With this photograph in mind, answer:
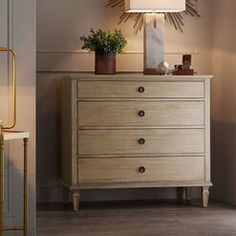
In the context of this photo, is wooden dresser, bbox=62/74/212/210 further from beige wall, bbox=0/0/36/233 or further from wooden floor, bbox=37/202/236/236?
A: beige wall, bbox=0/0/36/233

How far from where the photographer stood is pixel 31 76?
296cm

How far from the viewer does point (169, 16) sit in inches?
169

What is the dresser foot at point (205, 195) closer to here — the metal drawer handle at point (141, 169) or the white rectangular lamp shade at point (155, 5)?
the metal drawer handle at point (141, 169)

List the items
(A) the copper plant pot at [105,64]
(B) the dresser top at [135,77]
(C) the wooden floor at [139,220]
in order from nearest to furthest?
(C) the wooden floor at [139,220]
(B) the dresser top at [135,77]
(A) the copper plant pot at [105,64]

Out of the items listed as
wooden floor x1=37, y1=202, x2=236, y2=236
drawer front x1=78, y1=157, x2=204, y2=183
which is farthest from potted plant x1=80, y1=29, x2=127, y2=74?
wooden floor x1=37, y1=202, x2=236, y2=236

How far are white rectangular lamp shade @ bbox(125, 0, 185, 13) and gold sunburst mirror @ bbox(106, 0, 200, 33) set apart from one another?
244 mm

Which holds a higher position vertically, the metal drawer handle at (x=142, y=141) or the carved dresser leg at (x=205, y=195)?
the metal drawer handle at (x=142, y=141)

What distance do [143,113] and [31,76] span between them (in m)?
0.99

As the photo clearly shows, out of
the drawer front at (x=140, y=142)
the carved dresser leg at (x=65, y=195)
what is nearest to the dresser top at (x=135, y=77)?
the drawer front at (x=140, y=142)

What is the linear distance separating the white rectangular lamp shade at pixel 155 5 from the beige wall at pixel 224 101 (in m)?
0.36

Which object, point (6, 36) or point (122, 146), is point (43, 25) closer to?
point (122, 146)

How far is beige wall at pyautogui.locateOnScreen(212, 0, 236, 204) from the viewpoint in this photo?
4.07m

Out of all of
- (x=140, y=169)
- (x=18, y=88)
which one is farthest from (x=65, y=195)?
(x=18, y=88)

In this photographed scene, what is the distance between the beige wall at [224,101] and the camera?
4066 mm
